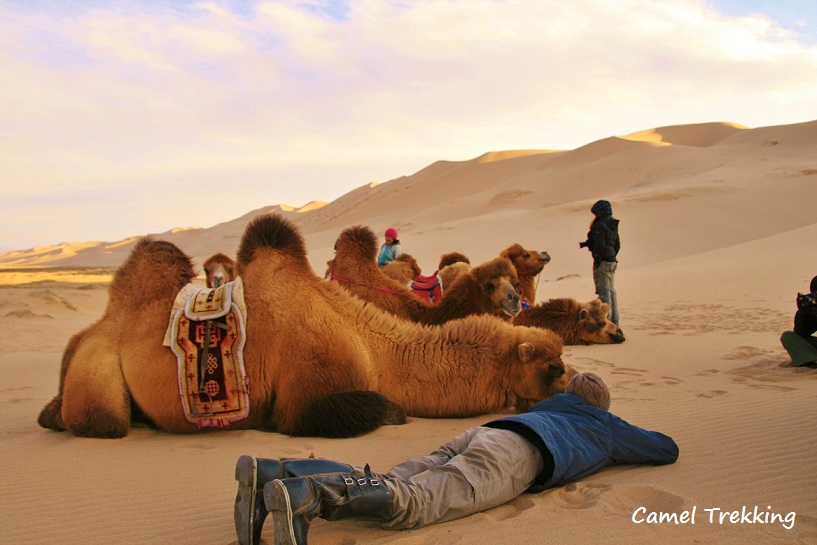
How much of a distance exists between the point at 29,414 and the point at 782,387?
662cm

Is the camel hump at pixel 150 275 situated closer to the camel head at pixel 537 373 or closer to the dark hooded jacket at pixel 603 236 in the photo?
the camel head at pixel 537 373

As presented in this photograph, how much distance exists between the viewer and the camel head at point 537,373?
4887 mm

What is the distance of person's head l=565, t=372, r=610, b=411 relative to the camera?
13.1ft

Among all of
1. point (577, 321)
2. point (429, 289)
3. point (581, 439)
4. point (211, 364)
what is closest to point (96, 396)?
point (211, 364)

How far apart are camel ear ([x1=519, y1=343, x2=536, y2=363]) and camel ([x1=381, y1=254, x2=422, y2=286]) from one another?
18.8 feet

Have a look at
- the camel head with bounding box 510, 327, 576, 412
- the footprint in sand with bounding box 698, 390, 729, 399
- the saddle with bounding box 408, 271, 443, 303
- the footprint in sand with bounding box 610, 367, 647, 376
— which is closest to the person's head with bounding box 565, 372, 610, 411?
the camel head with bounding box 510, 327, 576, 412

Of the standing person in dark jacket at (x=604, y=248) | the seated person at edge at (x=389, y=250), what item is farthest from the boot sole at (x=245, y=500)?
the seated person at edge at (x=389, y=250)

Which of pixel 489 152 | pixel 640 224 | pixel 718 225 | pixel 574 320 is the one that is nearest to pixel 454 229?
pixel 640 224

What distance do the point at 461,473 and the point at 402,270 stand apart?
765 cm

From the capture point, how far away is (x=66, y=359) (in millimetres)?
5367

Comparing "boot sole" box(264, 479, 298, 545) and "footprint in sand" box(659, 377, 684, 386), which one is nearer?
"boot sole" box(264, 479, 298, 545)

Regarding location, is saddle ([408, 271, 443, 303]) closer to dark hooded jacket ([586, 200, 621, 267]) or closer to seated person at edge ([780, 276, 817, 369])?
dark hooded jacket ([586, 200, 621, 267])

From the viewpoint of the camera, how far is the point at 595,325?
10055 mm

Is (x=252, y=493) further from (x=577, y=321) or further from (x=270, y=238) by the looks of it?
(x=577, y=321)
